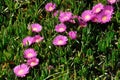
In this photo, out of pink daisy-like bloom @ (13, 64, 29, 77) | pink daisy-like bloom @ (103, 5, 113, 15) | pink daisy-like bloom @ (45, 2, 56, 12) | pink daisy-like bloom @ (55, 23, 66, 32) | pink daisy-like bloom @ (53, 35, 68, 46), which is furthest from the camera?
pink daisy-like bloom @ (45, 2, 56, 12)

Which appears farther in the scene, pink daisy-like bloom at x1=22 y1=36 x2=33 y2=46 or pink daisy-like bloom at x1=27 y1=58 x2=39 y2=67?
pink daisy-like bloom at x1=22 y1=36 x2=33 y2=46

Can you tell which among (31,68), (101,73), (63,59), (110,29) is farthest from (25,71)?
(110,29)

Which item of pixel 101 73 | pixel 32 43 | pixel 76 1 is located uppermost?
pixel 76 1

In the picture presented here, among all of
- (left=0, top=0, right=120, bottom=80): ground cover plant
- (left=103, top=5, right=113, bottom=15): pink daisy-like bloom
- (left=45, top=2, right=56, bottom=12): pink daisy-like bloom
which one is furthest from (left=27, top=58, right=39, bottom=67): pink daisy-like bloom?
(left=103, top=5, right=113, bottom=15): pink daisy-like bloom

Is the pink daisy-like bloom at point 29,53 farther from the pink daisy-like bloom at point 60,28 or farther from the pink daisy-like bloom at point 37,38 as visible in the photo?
the pink daisy-like bloom at point 60,28

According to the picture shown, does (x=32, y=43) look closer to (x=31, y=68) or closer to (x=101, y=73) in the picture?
(x=31, y=68)

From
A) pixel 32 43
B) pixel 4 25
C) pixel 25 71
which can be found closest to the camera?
pixel 25 71

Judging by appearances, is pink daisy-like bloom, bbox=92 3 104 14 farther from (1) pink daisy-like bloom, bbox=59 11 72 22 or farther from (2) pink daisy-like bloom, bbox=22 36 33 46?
(2) pink daisy-like bloom, bbox=22 36 33 46

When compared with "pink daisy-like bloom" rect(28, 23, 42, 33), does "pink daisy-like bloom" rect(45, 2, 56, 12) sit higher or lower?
higher
